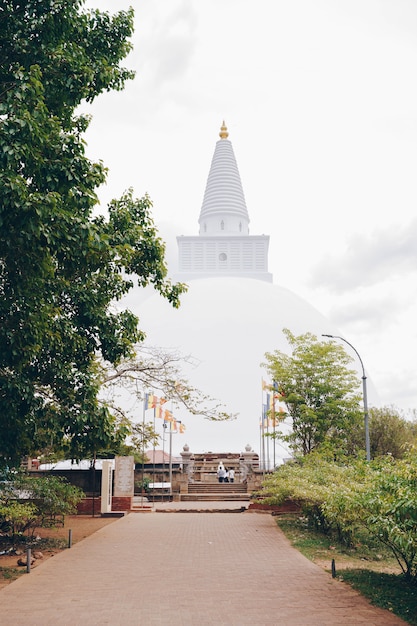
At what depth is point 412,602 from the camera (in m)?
9.74

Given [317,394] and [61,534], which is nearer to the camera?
[61,534]

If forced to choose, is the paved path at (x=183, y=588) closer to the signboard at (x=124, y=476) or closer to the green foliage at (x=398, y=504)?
the green foliage at (x=398, y=504)

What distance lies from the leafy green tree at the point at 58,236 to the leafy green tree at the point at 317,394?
1211cm

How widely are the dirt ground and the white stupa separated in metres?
24.0

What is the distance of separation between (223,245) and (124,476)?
45326 mm

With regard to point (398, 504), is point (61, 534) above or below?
below

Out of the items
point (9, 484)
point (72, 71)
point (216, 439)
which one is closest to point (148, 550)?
point (9, 484)

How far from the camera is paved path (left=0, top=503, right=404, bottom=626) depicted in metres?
8.77

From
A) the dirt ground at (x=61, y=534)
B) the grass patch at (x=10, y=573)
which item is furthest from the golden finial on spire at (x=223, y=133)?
the grass patch at (x=10, y=573)

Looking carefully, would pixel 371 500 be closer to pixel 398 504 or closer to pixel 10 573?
pixel 398 504

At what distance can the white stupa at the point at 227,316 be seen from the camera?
158 feet

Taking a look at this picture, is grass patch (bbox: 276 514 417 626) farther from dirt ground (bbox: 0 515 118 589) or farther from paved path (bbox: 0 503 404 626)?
dirt ground (bbox: 0 515 118 589)

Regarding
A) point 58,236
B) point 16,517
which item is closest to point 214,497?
point 16,517

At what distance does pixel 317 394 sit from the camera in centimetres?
2492
